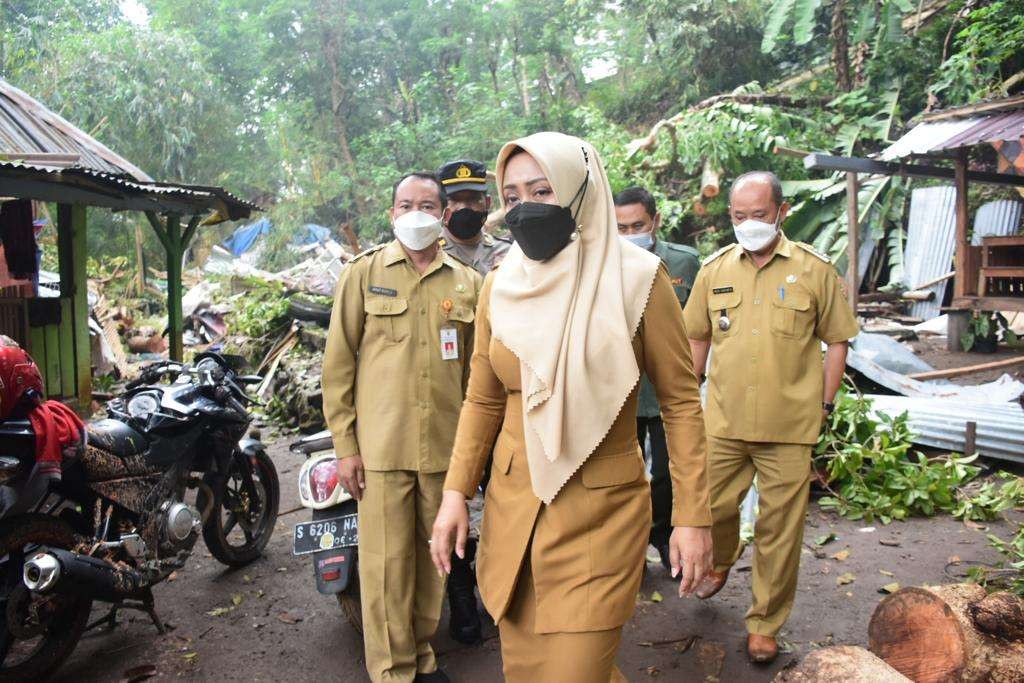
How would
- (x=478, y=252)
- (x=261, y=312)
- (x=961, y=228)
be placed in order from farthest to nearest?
(x=261, y=312) → (x=961, y=228) → (x=478, y=252)

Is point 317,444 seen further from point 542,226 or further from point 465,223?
point 542,226

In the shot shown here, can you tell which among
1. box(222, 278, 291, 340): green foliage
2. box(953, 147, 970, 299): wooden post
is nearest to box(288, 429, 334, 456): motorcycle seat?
box(953, 147, 970, 299): wooden post

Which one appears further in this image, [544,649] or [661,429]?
[661,429]

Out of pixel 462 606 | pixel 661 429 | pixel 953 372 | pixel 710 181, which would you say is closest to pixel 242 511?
pixel 462 606

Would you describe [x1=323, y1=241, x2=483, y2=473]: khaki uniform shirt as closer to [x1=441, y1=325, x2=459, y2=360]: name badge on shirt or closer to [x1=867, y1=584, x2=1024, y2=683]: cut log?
[x1=441, y1=325, x2=459, y2=360]: name badge on shirt

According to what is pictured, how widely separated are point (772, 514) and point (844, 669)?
3.32 ft

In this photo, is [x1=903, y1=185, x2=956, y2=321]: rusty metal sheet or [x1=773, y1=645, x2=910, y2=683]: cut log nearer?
[x1=773, y1=645, x2=910, y2=683]: cut log

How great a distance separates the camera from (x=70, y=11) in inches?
1010

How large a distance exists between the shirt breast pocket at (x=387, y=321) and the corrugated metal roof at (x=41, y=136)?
5.97 metres

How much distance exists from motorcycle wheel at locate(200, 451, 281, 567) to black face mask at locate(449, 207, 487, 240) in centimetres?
195

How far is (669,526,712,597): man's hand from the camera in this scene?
2047 millimetres

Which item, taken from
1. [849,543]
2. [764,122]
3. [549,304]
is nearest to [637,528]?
[549,304]

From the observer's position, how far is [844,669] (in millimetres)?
2619

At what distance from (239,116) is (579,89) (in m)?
12.3
